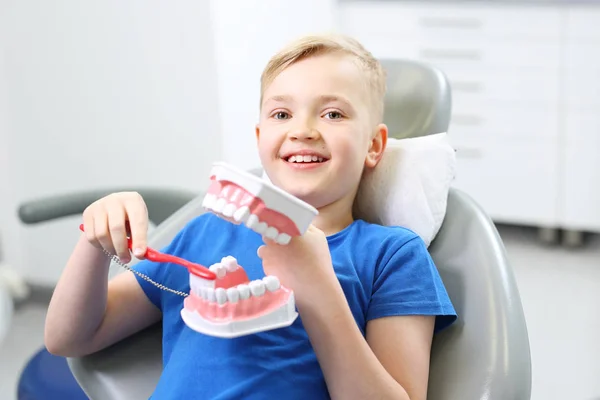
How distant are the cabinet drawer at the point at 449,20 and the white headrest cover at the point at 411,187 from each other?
68.0 inches

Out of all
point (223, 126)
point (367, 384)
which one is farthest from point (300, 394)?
point (223, 126)

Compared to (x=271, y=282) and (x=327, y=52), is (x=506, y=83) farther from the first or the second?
(x=271, y=282)

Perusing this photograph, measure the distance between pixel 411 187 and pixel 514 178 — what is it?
6.23ft

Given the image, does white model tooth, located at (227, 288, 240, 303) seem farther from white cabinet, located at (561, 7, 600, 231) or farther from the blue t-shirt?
white cabinet, located at (561, 7, 600, 231)

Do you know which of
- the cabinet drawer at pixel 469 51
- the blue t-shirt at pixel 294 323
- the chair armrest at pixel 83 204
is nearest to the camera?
the blue t-shirt at pixel 294 323

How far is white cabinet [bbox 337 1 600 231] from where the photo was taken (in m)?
3.04

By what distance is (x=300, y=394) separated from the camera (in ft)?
3.76

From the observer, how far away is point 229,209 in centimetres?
94

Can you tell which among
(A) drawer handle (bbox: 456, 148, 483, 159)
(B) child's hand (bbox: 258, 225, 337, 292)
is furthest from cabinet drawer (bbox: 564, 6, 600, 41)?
(B) child's hand (bbox: 258, 225, 337, 292)

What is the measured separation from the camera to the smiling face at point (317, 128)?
1268 millimetres

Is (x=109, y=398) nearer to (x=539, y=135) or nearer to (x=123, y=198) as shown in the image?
(x=123, y=198)

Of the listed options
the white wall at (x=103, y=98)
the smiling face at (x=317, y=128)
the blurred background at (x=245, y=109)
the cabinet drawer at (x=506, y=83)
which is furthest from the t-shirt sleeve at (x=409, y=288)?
the cabinet drawer at (x=506, y=83)

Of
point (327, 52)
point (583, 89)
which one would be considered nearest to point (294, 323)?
point (327, 52)

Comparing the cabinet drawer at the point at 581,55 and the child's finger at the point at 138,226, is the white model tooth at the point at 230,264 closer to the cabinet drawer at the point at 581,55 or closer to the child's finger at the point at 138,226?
the child's finger at the point at 138,226
